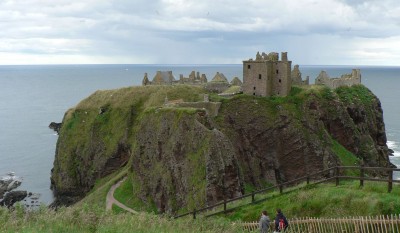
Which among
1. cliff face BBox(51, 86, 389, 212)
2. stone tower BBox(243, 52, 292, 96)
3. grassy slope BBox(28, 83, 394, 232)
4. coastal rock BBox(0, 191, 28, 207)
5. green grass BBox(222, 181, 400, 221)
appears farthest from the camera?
coastal rock BBox(0, 191, 28, 207)

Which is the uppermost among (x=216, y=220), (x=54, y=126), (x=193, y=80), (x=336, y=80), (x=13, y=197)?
(x=336, y=80)

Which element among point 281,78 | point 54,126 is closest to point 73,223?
point 281,78

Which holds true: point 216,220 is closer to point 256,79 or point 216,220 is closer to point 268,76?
point 268,76

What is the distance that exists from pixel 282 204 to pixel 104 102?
2430 inches

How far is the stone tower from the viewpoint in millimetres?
68562

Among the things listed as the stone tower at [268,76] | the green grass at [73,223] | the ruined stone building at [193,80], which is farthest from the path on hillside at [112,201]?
the green grass at [73,223]

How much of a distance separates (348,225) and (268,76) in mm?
46667

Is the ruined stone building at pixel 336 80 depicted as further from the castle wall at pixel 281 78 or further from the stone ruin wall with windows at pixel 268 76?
the castle wall at pixel 281 78

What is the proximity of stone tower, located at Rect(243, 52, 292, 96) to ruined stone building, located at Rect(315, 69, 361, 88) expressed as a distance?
8612mm

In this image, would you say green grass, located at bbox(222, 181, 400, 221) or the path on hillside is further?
the path on hillside

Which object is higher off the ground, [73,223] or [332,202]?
[73,223]

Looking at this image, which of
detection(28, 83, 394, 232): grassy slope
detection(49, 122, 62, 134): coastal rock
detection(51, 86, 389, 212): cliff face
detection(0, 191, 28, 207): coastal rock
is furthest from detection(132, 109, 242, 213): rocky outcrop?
detection(49, 122, 62, 134): coastal rock

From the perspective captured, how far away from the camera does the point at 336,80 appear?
253 feet

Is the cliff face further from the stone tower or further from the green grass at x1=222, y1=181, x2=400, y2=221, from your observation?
the green grass at x1=222, y1=181, x2=400, y2=221
